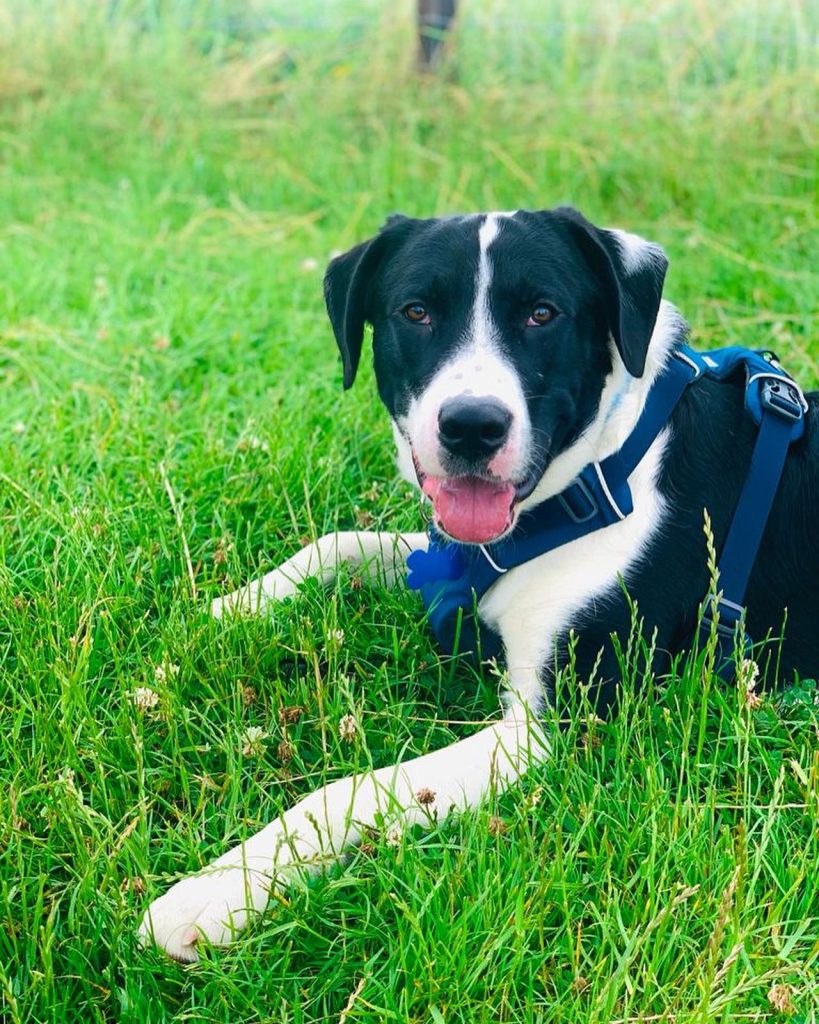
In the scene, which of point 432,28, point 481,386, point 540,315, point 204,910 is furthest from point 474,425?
point 432,28

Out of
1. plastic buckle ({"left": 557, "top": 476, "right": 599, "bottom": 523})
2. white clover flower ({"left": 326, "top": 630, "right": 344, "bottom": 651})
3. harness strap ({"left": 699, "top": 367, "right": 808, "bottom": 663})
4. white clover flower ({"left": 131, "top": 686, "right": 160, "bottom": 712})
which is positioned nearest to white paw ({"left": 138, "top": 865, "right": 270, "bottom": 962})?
white clover flower ({"left": 131, "top": 686, "right": 160, "bottom": 712})

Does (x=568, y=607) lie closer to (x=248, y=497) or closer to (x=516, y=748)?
(x=516, y=748)

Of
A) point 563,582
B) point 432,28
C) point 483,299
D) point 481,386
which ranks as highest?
point 432,28

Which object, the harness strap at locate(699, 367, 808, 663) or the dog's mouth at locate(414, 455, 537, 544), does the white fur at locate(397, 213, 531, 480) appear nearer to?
the dog's mouth at locate(414, 455, 537, 544)

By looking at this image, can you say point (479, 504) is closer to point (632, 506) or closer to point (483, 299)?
point (632, 506)

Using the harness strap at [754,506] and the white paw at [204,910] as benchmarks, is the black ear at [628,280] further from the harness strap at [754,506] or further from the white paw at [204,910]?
the white paw at [204,910]

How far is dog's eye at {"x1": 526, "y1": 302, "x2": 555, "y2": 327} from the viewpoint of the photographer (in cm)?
255

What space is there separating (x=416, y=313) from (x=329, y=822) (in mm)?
1138

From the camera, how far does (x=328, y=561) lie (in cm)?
298

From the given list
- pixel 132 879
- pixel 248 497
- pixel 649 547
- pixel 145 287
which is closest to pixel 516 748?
pixel 649 547

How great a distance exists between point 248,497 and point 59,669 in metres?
0.99

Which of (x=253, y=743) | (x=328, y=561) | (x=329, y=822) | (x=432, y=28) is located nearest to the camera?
(x=329, y=822)

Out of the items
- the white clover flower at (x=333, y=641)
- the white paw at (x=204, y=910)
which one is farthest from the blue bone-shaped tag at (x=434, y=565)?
the white paw at (x=204, y=910)

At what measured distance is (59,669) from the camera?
2408 millimetres
